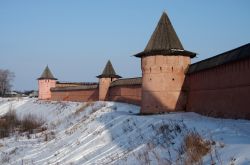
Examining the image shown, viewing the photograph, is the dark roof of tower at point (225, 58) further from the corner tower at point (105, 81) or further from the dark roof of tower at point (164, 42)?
the corner tower at point (105, 81)

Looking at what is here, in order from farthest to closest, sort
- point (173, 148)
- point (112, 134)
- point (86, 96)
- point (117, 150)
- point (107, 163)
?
point (86, 96) < point (112, 134) < point (117, 150) < point (107, 163) < point (173, 148)

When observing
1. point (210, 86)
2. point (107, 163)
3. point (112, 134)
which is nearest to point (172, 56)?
point (210, 86)

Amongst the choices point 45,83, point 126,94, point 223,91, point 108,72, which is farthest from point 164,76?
point 45,83

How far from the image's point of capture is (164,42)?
15.6 m

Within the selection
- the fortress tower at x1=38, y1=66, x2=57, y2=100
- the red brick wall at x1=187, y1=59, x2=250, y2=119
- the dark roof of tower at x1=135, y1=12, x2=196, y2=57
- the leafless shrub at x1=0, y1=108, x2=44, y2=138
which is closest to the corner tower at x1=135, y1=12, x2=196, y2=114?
the dark roof of tower at x1=135, y1=12, x2=196, y2=57

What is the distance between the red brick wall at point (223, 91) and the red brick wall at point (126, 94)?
20.7ft

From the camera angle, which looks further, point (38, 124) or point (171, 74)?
point (38, 124)

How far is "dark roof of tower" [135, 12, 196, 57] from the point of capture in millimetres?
15195

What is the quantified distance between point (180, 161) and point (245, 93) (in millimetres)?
4589

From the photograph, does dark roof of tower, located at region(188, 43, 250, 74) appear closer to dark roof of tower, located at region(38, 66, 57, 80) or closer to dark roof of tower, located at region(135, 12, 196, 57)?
dark roof of tower, located at region(135, 12, 196, 57)

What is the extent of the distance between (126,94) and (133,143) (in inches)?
510

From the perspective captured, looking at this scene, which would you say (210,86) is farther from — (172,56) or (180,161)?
(180,161)

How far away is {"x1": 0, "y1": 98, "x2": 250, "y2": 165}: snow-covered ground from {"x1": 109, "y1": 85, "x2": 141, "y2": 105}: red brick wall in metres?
1.97

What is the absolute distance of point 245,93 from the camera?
32.1 feet
